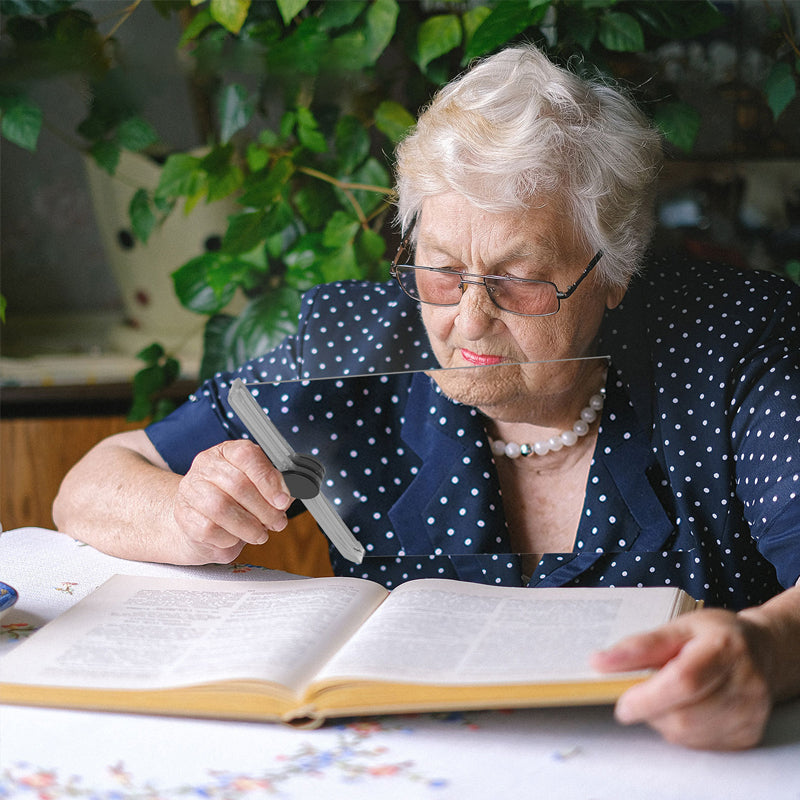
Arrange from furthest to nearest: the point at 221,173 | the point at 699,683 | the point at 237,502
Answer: the point at 221,173 < the point at 237,502 < the point at 699,683

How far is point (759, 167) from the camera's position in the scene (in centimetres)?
205

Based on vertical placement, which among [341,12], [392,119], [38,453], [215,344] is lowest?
[38,453]

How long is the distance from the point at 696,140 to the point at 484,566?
Answer: 4.13ft

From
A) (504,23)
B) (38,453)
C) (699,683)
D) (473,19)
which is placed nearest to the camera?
(699,683)

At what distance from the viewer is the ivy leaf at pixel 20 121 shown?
209 cm

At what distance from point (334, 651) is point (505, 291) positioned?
58 centimetres

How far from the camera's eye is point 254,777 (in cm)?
70

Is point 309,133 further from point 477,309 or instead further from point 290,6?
point 477,309

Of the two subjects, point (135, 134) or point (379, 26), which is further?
point (135, 134)

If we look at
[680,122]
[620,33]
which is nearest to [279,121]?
[620,33]

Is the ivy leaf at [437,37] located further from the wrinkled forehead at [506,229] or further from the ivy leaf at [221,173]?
the wrinkled forehead at [506,229]

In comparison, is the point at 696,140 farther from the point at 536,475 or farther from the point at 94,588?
the point at 94,588

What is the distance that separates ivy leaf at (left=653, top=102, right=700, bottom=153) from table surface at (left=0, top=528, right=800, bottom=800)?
4.67ft

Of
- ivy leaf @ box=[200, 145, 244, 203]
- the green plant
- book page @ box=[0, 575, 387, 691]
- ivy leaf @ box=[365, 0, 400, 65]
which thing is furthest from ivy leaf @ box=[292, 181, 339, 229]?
book page @ box=[0, 575, 387, 691]
